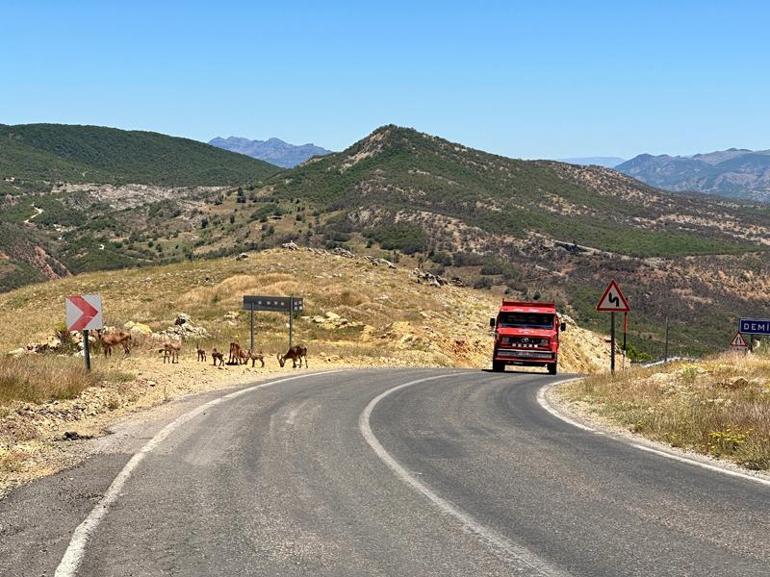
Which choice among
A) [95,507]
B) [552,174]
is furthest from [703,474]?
[552,174]

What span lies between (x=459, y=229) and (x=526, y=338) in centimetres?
7367

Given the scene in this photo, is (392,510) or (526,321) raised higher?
(392,510)

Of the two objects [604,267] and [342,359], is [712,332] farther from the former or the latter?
[342,359]

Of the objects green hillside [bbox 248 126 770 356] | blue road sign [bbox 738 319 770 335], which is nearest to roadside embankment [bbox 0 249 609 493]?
blue road sign [bbox 738 319 770 335]

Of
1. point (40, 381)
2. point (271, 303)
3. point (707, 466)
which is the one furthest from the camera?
point (271, 303)

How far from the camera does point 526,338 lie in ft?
89.0

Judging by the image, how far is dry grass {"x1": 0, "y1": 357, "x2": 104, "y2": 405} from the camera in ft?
40.2

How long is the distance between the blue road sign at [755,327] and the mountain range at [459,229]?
39.6 meters

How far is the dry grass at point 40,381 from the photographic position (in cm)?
1224

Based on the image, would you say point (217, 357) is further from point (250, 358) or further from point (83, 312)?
point (83, 312)

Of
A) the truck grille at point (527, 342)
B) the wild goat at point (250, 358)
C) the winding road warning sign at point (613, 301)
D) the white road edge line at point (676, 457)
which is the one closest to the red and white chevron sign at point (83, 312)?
the wild goat at point (250, 358)

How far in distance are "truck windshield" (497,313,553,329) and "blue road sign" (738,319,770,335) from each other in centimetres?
661

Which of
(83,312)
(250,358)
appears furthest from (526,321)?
→ (83,312)

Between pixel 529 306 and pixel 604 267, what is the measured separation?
211ft
